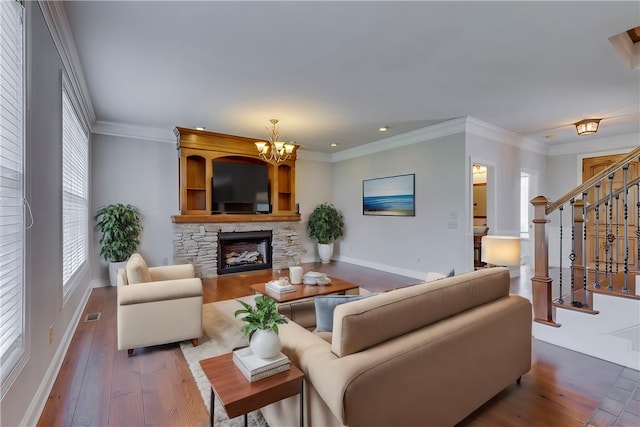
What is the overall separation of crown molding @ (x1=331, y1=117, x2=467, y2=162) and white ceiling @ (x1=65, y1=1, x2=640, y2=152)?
270 mm

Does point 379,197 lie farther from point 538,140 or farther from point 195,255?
point 195,255

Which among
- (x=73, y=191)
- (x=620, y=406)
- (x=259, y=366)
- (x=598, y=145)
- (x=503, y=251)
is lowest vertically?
(x=620, y=406)

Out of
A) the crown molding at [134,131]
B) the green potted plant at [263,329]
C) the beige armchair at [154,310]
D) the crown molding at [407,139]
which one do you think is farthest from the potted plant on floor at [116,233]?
the crown molding at [407,139]

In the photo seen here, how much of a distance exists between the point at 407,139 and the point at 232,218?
362 centimetres

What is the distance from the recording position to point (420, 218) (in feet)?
18.4

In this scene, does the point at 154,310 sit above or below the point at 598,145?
below

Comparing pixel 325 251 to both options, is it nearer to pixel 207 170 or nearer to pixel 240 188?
pixel 240 188

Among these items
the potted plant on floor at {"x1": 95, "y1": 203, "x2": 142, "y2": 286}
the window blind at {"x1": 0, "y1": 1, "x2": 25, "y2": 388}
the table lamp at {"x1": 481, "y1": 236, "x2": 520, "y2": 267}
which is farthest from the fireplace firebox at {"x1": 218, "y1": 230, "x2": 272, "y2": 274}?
the table lamp at {"x1": 481, "y1": 236, "x2": 520, "y2": 267}

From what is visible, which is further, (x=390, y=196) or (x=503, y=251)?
(x=390, y=196)

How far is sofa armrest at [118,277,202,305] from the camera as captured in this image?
8.59ft

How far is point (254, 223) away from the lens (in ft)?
20.5

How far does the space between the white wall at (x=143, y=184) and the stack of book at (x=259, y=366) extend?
4.77 metres

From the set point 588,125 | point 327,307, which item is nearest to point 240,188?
point 327,307

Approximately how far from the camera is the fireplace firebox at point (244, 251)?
6.00 metres
